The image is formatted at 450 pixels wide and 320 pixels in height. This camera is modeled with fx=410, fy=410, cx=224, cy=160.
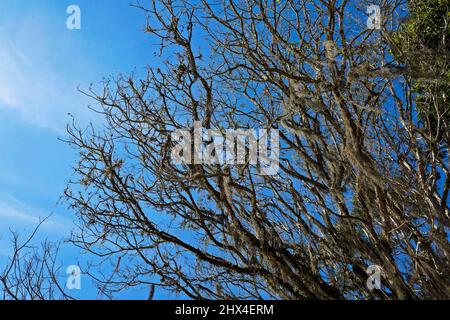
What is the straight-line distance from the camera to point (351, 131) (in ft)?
15.3

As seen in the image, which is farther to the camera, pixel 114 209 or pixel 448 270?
pixel 114 209

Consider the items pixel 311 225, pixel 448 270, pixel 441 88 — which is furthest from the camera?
pixel 441 88

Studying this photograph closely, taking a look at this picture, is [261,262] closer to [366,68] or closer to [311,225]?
[311,225]

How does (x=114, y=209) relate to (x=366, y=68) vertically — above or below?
below

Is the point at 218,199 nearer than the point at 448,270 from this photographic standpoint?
No

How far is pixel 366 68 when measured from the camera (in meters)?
4.70

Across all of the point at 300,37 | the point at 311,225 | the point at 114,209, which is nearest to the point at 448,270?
the point at 311,225

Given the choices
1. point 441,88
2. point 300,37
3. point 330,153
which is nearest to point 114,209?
point 330,153

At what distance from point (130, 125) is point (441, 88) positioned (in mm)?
4767

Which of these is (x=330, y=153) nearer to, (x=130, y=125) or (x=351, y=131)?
(x=351, y=131)

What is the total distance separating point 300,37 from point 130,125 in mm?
2747
